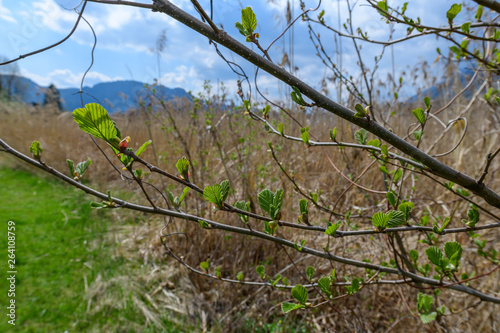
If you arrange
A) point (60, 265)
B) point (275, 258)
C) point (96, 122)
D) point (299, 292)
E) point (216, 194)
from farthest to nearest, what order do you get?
point (60, 265)
point (275, 258)
point (299, 292)
point (216, 194)
point (96, 122)

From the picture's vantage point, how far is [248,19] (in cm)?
47

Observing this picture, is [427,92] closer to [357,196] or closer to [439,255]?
[357,196]

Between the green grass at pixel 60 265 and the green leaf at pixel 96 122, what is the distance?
0.84 meters

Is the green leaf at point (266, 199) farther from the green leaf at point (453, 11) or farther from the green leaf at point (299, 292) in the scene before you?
the green leaf at point (453, 11)

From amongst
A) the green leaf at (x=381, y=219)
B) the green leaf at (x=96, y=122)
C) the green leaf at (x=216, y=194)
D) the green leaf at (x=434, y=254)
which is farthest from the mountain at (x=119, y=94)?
the green leaf at (x=434, y=254)

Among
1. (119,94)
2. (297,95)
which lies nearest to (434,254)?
(297,95)

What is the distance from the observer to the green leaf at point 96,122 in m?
0.35

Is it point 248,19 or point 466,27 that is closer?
point 248,19

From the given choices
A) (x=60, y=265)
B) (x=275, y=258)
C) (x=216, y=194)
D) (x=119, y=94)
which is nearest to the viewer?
(x=216, y=194)

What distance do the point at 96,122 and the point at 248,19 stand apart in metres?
0.27

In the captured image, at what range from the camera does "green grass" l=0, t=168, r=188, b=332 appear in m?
1.59

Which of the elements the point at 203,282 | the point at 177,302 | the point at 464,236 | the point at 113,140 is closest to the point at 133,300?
the point at 177,302

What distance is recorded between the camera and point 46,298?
1748 mm

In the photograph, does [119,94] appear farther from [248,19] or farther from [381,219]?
[381,219]
